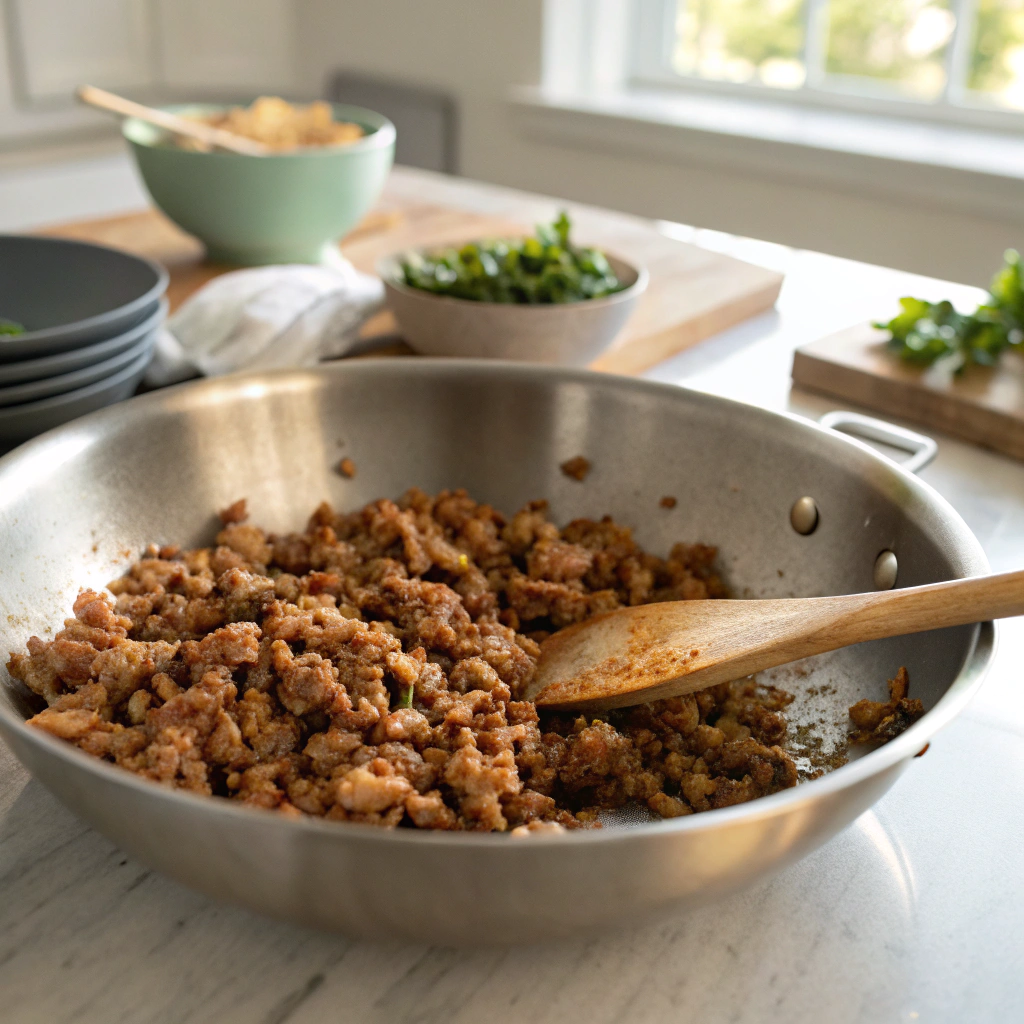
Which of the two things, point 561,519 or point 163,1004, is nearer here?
point 163,1004

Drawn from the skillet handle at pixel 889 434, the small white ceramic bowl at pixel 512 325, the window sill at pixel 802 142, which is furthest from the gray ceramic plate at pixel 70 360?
the window sill at pixel 802 142

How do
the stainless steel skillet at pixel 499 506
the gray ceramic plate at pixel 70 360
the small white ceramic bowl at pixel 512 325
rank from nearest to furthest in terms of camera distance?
the stainless steel skillet at pixel 499 506
the gray ceramic plate at pixel 70 360
the small white ceramic bowl at pixel 512 325

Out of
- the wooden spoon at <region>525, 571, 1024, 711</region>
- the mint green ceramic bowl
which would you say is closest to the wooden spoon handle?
the wooden spoon at <region>525, 571, 1024, 711</region>

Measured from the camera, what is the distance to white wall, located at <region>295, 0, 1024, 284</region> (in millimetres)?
2770

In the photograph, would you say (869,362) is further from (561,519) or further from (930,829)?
(930,829)

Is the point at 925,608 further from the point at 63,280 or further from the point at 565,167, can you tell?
the point at 565,167

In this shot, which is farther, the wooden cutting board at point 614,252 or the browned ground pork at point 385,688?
the wooden cutting board at point 614,252

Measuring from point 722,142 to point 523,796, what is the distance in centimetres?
271

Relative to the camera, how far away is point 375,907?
19.8 inches

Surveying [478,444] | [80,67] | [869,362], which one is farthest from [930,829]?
[80,67]

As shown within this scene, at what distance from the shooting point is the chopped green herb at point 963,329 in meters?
1.33

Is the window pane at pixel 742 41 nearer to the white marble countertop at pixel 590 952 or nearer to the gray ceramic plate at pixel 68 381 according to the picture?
the gray ceramic plate at pixel 68 381

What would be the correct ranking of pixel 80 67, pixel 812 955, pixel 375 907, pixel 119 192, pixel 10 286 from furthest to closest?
1. pixel 80 67
2. pixel 119 192
3. pixel 10 286
4. pixel 812 955
5. pixel 375 907

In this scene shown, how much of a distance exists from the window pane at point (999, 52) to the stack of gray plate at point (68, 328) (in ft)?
8.40
